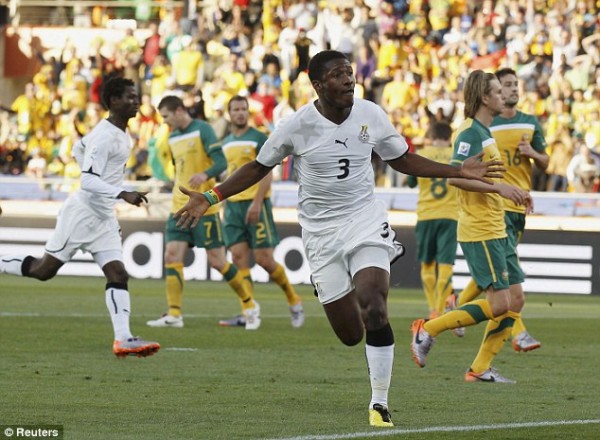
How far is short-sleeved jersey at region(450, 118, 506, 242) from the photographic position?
413 inches

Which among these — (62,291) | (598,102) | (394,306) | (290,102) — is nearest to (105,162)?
(394,306)

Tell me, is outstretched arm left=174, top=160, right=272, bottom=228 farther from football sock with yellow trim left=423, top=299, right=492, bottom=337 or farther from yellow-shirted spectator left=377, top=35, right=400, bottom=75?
yellow-shirted spectator left=377, top=35, right=400, bottom=75

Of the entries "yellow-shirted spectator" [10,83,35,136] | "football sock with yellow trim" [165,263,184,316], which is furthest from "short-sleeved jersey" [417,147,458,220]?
"yellow-shirted spectator" [10,83,35,136]

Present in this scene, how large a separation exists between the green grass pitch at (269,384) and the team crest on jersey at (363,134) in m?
1.70

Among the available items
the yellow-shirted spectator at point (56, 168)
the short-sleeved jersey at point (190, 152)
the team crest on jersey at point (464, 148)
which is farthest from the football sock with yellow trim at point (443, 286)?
the yellow-shirted spectator at point (56, 168)

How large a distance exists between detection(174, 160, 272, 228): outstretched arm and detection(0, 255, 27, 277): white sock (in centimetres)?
453

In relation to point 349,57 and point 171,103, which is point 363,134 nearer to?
point 171,103

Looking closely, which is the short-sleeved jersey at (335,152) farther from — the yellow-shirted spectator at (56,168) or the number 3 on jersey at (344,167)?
the yellow-shirted spectator at (56,168)

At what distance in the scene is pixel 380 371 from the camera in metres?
8.31

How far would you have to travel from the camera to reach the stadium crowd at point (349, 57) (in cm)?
2561

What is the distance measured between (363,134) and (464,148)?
2.05 metres

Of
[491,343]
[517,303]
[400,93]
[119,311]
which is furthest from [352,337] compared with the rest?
[400,93]

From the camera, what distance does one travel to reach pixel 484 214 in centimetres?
1067

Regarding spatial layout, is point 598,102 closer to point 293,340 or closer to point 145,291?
point 145,291
